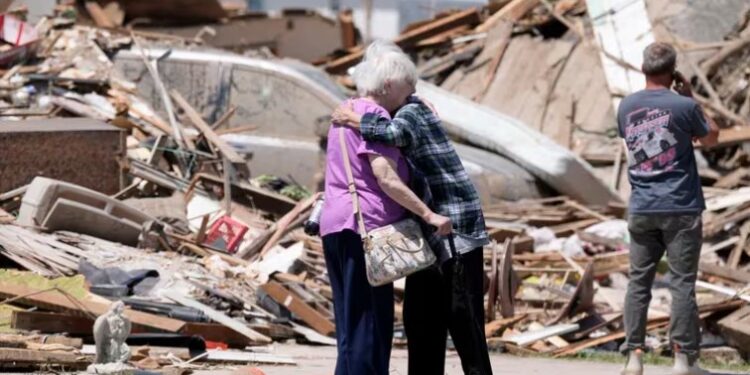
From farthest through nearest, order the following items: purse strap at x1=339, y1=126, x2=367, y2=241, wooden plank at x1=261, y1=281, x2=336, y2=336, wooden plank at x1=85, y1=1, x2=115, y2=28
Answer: wooden plank at x1=85, y1=1, x2=115, y2=28 < wooden plank at x1=261, y1=281, x2=336, y2=336 < purse strap at x1=339, y1=126, x2=367, y2=241

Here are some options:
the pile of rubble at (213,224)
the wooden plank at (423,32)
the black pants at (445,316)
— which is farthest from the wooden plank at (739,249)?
the wooden plank at (423,32)

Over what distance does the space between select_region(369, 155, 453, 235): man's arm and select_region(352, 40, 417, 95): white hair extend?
0.36m

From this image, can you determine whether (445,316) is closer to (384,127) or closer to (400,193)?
(400,193)

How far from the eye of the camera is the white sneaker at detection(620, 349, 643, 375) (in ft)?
29.8

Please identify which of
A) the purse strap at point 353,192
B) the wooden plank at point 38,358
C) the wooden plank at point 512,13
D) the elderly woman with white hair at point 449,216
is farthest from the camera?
the wooden plank at point 512,13

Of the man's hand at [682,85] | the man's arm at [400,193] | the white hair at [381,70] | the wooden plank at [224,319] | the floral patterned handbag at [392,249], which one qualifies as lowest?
the wooden plank at [224,319]

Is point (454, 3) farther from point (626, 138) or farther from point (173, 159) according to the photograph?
point (626, 138)

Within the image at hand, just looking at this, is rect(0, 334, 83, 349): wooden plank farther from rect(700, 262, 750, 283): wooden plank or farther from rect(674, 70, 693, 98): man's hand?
rect(700, 262, 750, 283): wooden plank

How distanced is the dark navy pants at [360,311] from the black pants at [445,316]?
0.82 feet

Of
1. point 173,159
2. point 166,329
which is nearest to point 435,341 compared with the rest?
point 166,329

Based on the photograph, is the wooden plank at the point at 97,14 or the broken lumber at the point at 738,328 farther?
the wooden plank at the point at 97,14

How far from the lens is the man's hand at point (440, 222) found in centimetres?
702

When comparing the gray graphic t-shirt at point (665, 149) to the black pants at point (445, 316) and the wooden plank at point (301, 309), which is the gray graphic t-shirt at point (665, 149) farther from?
the wooden plank at point (301, 309)

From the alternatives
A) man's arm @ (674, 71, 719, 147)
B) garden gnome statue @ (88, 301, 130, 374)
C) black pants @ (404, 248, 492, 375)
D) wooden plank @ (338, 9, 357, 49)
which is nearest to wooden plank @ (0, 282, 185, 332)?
garden gnome statue @ (88, 301, 130, 374)
